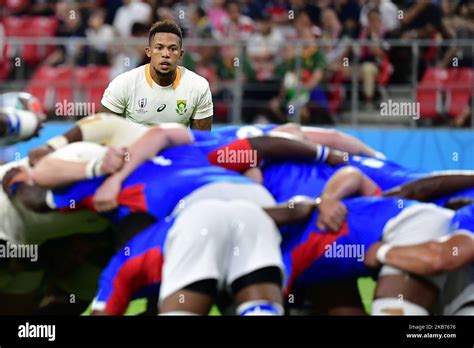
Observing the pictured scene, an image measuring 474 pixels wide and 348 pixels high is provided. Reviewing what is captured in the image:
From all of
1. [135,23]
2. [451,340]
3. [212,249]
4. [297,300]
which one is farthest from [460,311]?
[135,23]

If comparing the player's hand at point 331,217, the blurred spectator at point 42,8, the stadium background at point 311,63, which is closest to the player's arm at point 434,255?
the player's hand at point 331,217

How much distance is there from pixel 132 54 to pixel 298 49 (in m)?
1.56

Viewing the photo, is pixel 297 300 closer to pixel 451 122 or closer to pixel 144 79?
pixel 144 79

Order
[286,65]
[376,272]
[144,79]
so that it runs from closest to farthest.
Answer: [376,272] < [144,79] < [286,65]

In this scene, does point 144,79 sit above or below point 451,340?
above

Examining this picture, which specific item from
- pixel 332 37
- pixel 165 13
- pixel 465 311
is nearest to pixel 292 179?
pixel 465 311

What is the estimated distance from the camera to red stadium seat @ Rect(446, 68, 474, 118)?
921 centimetres

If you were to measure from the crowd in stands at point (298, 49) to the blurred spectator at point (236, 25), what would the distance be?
0.03 ft

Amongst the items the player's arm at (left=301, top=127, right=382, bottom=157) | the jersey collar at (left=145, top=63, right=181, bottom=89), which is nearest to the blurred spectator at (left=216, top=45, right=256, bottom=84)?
the player's arm at (left=301, top=127, right=382, bottom=157)

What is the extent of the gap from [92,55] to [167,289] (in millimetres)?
6010

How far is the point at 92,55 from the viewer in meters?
10.1

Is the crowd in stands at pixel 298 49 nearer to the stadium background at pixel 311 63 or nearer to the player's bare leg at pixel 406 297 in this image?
the stadium background at pixel 311 63

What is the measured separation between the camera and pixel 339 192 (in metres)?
5.01

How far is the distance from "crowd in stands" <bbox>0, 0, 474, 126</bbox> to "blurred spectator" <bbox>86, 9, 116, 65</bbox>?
0.04ft
